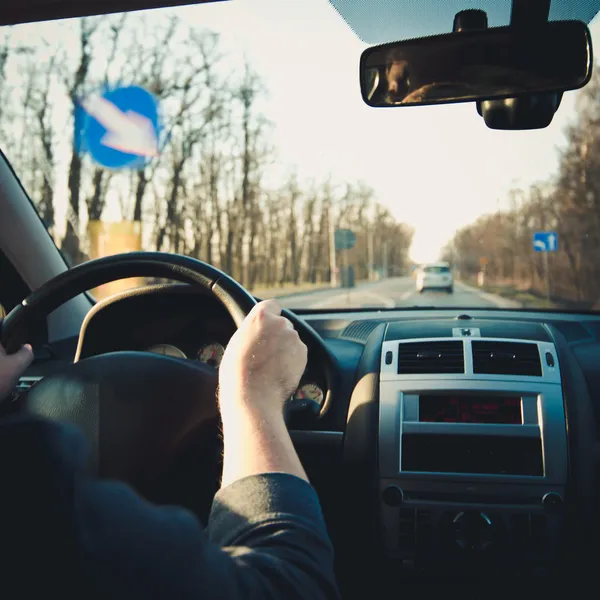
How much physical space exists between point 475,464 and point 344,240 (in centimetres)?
261

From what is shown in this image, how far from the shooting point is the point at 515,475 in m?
2.80

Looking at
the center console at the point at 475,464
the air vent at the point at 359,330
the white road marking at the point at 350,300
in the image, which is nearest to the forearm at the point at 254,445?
the center console at the point at 475,464

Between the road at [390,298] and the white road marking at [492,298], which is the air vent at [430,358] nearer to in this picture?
the road at [390,298]

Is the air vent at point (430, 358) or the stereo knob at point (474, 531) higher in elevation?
the air vent at point (430, 358)

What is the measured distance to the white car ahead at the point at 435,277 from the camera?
553 cm

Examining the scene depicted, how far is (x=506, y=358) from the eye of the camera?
3.04m

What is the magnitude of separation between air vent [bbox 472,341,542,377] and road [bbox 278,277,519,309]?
3.22 ft

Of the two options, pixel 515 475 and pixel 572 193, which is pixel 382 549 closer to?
pixel 515 475

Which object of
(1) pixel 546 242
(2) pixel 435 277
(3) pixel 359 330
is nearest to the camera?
(3) pixel 359 330

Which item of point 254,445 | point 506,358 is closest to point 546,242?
point 506,358

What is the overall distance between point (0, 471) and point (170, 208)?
5.15m

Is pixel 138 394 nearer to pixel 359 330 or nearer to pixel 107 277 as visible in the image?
pixel 107 277

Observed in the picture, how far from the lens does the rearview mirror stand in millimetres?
2432

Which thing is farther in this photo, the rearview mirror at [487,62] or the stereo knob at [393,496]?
the stereo knob at [393,496]
